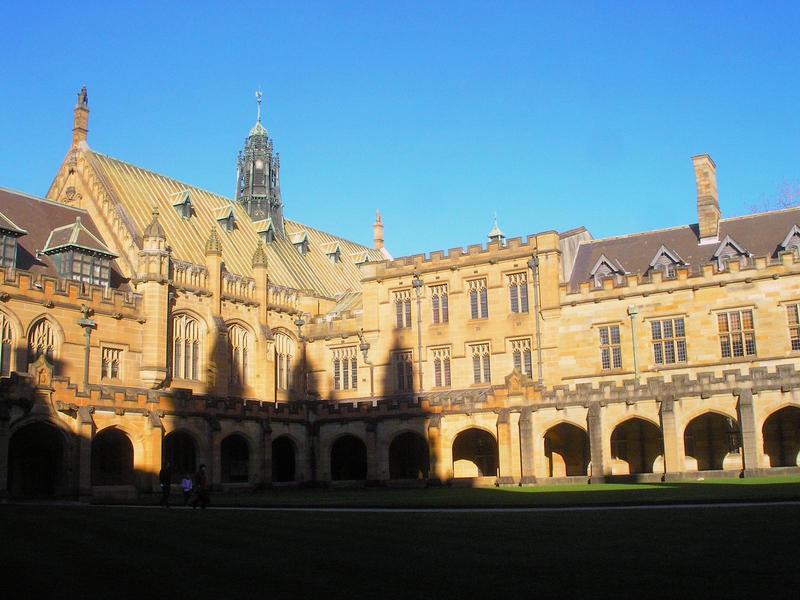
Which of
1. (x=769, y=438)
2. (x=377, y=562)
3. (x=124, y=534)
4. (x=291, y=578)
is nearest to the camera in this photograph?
(x=291, y=578)

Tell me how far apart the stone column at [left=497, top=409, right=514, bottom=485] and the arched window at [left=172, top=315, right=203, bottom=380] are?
1675 centimetres

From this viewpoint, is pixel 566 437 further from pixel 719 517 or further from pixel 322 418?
pixel 719 517

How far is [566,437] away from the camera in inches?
1781

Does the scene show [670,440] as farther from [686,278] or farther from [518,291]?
[518,291]

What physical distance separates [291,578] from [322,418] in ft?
118

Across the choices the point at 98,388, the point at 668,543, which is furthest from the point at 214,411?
the point at 668,543

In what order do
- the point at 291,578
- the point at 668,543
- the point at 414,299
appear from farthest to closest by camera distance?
the point at 414,299 → the point at 668,543 → the point at 291,578

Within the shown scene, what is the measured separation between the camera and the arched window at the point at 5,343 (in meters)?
40.3

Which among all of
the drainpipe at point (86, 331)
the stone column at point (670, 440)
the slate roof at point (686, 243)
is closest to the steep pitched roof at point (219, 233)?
the drainpipe at point (86, 331)

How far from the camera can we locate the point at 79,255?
148 ft

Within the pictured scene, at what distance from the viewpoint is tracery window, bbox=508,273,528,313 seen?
163 feet

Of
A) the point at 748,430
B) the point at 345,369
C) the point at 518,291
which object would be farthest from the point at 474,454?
the point at 748,430

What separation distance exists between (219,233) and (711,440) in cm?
3056

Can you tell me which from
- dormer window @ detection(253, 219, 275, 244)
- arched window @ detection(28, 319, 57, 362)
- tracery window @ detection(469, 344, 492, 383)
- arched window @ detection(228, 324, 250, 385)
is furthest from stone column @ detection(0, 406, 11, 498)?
dormer window @ detection(253, 219, 275, 244)
